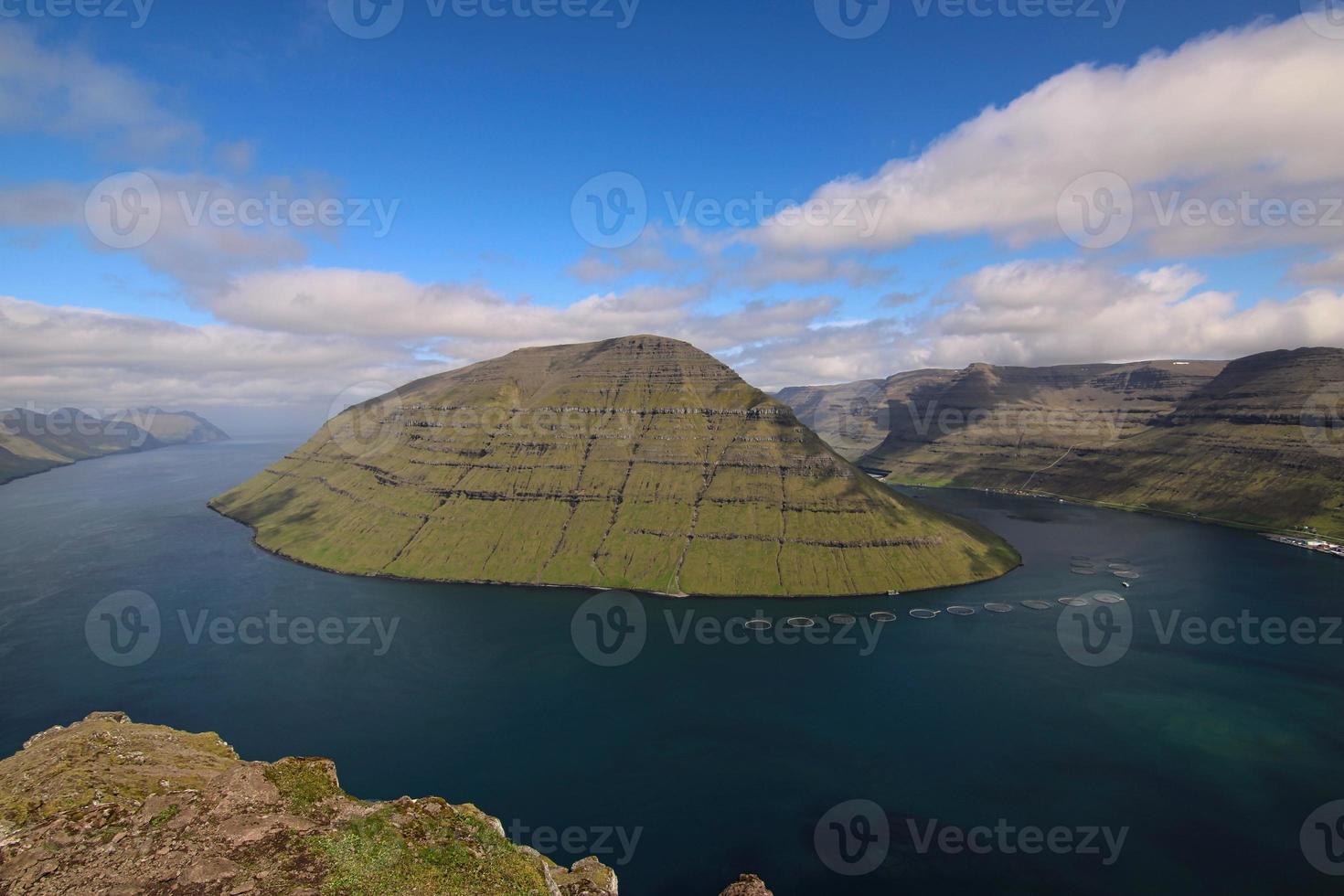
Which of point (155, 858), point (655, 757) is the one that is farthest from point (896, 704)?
point (155, 858)

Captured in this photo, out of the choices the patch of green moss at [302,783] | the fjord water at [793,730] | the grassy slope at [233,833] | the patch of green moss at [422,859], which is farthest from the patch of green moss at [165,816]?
the fjord water at [793,730]

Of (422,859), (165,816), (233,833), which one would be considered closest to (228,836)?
(233,833)

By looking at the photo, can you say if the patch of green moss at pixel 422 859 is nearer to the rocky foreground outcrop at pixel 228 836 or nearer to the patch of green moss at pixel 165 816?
the rocky foreground outcrop at pixel 228 836

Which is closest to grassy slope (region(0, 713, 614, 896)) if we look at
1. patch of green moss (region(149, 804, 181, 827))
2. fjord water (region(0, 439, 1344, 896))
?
patch of green moss (region(149, 804, 181, 827))

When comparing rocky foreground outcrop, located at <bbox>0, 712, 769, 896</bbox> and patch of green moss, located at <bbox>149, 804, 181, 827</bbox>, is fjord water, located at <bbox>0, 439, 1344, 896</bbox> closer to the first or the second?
rocky foreground outcrop, located at <bbox>0, 712, 769, 896</bbox>

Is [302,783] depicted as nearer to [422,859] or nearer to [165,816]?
[165,816]
